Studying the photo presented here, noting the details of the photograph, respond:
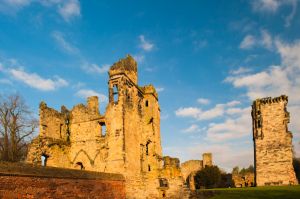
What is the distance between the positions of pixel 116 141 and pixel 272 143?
18570 mm

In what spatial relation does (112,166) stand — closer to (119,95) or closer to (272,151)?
(119,95)

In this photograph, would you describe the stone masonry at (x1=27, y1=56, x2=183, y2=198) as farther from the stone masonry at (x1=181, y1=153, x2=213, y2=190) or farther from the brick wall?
the stone masonry at (x1=181, y1=153, x2=213, y2=190)

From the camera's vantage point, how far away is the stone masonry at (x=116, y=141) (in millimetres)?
17522

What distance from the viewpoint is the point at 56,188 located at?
11.3m

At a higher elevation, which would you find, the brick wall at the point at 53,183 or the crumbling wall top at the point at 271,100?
the crumbling wall top at the point at 271,100

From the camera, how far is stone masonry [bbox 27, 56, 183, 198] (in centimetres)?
1752

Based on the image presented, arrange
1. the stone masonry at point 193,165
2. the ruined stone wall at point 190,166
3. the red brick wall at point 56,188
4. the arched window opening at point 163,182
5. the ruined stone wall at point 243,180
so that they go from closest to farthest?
the red brick wall at point 56,188, the arched window opening at point 163,182, the ruined stone wall at point 243,180, the stone masonry at point 193,165, the ruined stone wall at point 190,166

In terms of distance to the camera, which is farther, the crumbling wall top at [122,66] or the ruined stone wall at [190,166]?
the ruined stone wall at [190,166]

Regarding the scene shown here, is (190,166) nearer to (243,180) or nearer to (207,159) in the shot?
(207,159)

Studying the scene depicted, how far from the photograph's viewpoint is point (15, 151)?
25000 millimetres

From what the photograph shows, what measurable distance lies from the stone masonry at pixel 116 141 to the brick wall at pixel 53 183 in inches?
88.6

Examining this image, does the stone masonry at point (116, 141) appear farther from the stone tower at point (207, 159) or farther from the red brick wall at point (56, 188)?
the stone tower at point (207, 159)

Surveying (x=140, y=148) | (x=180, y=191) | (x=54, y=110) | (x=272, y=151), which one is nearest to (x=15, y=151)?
(x=54, y=110)

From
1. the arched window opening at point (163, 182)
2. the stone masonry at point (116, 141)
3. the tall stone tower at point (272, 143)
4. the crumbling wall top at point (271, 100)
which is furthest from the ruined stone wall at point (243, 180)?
the arched window opening at point (163, 182)
